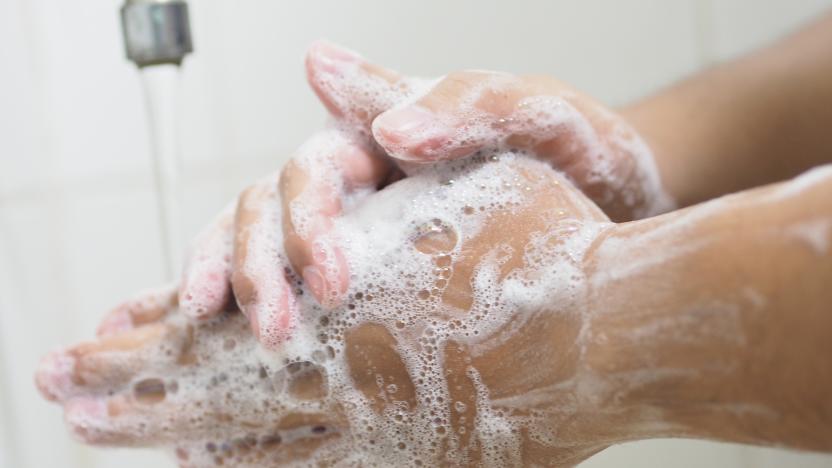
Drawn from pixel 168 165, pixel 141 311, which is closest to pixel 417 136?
pixel 141 311

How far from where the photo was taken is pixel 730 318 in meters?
0.39

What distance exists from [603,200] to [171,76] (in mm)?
494

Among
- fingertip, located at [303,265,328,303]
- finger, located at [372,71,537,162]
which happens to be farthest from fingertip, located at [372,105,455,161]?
fingertip, located at [303,265,328,303]

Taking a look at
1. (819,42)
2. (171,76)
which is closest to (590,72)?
(819,42)

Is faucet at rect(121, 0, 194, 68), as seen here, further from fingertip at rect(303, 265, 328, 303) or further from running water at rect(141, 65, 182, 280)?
fingertip at rect(303, 265, 328, 303)

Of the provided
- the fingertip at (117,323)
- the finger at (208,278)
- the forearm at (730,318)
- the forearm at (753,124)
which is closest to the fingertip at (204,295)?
the finger at (208,278)

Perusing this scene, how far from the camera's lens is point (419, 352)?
529 millimetres

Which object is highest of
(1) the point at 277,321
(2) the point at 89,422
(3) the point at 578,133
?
(3) the point at 578,133

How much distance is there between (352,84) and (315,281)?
0.57 ft

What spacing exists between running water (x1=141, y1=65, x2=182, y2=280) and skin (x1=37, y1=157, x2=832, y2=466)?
0.23m

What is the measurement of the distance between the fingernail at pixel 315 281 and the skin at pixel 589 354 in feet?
0.07

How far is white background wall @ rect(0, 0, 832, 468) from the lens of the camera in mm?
933

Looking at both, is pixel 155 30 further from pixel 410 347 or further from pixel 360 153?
pixel 410 347

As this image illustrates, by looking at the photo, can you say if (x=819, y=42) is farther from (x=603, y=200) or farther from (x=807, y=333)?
(x=807, y=333)
